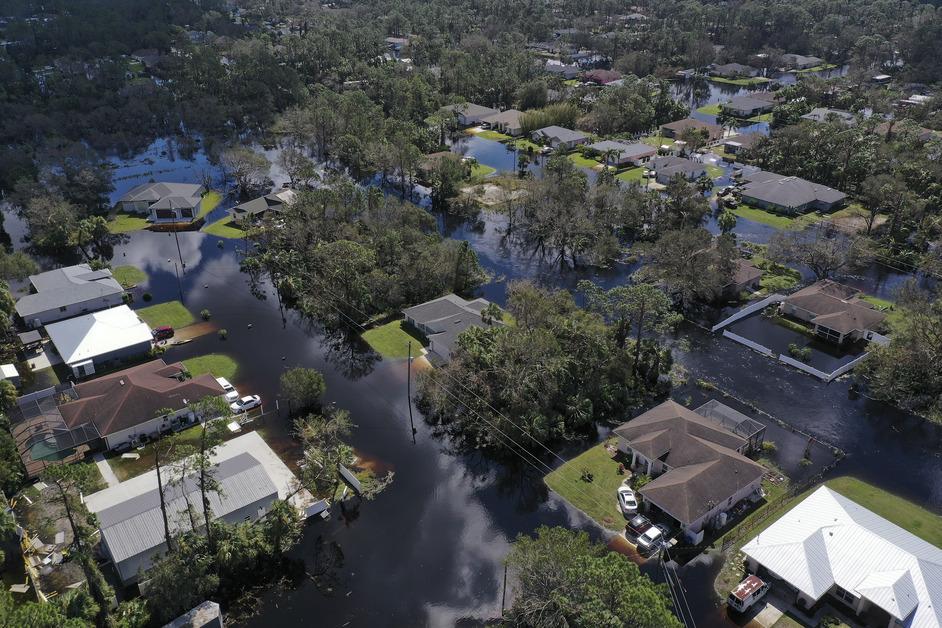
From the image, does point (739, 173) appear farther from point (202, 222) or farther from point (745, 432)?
point (202, 222)

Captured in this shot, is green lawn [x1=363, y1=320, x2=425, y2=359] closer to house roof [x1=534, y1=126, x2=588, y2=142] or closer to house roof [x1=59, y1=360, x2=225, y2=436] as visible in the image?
house roof [x1=59, y1=360, x2=225, y2=436]

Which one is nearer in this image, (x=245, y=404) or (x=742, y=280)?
(x=245, y=404)

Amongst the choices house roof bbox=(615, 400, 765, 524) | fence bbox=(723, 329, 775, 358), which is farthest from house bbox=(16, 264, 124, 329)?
fence bbox=(723, 329, 775, 358)

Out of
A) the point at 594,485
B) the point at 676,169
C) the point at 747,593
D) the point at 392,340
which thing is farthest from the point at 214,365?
the point at 676,169

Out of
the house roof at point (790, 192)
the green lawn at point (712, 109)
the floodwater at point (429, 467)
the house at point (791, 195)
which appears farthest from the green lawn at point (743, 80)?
the floodwater at point (429, 467)

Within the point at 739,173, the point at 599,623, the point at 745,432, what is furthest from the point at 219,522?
the point at 739,173

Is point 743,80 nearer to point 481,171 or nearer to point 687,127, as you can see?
point 687,127
